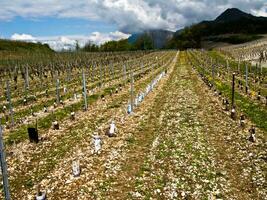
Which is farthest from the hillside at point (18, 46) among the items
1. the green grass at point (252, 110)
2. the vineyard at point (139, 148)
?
the green grass at point (252, 110)

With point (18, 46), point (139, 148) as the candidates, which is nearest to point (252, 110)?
point (139, 148)

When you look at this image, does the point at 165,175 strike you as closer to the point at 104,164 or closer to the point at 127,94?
the point at 104,164

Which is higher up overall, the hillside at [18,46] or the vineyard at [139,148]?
the hillside at [18,46]

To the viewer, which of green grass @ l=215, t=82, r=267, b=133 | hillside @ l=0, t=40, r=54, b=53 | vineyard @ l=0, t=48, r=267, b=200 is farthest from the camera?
hillside @ l=0, t=40, r=54, b=53

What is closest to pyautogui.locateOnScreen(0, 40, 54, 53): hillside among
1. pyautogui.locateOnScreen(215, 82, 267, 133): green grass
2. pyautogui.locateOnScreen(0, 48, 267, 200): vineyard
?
pyautogui.locateOnScreen(0, 48, 267, 200): vineyard

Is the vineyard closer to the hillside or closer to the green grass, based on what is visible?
the green grass

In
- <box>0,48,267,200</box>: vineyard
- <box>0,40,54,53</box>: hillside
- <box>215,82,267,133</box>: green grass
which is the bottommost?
<box>0,48,267,200</box>: vineyard

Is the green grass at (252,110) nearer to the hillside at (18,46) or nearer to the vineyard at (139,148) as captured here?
the vineyard at (139,148)

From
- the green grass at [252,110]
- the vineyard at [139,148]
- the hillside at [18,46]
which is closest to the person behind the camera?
the vineyard at [139,148]

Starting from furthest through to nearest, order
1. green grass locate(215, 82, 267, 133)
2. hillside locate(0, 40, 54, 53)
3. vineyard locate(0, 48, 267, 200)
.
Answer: hillside locate(0, 40, 54, 53)
green grass locate(215, 82, 267, 133)
vineyard locate(0, 48, 267, 200)

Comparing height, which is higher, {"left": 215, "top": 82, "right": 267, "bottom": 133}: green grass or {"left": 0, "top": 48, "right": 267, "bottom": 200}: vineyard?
{"left": 215, "top": 82, "right": 267, "bottom": 133}: green grass

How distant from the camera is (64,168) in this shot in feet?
63.9

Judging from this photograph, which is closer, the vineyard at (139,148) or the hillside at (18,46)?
the vineyard at (139,148)

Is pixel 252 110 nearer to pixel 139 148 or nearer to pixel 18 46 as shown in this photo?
pixel 139 148
